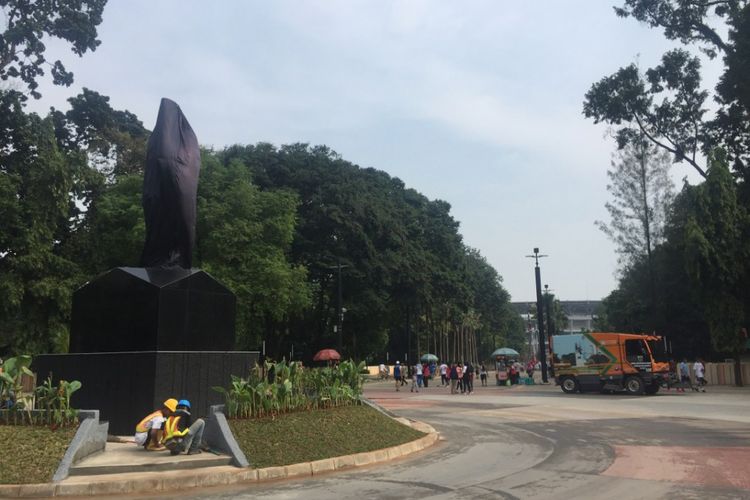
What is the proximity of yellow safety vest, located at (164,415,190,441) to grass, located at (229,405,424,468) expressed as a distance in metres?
1.00

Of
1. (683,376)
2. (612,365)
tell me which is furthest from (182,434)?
(683,376)

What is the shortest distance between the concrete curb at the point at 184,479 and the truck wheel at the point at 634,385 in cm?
2100

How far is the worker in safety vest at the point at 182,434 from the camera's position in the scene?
9.70m

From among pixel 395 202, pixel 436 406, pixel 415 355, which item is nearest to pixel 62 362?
pixel 436 406

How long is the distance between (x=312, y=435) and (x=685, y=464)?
628cm

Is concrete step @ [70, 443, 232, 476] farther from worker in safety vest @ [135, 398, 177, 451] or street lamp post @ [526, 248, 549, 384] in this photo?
street lamp post @ [526, 248, 549, 384]

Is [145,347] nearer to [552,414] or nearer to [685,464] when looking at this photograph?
[685,464]

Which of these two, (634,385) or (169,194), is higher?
(169,194)

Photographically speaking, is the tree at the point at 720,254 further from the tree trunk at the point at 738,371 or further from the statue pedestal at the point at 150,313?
the statue pedestal at the point at 150,313

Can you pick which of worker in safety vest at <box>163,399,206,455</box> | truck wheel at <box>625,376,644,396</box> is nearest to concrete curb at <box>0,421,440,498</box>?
worker in safety vest at <box>163,399,206,455</box>

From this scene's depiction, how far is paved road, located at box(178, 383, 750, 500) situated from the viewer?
827 cm

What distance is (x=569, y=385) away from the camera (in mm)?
30438

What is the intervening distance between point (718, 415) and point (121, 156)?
1480 inches

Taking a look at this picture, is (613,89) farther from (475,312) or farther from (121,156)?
(475,312)
